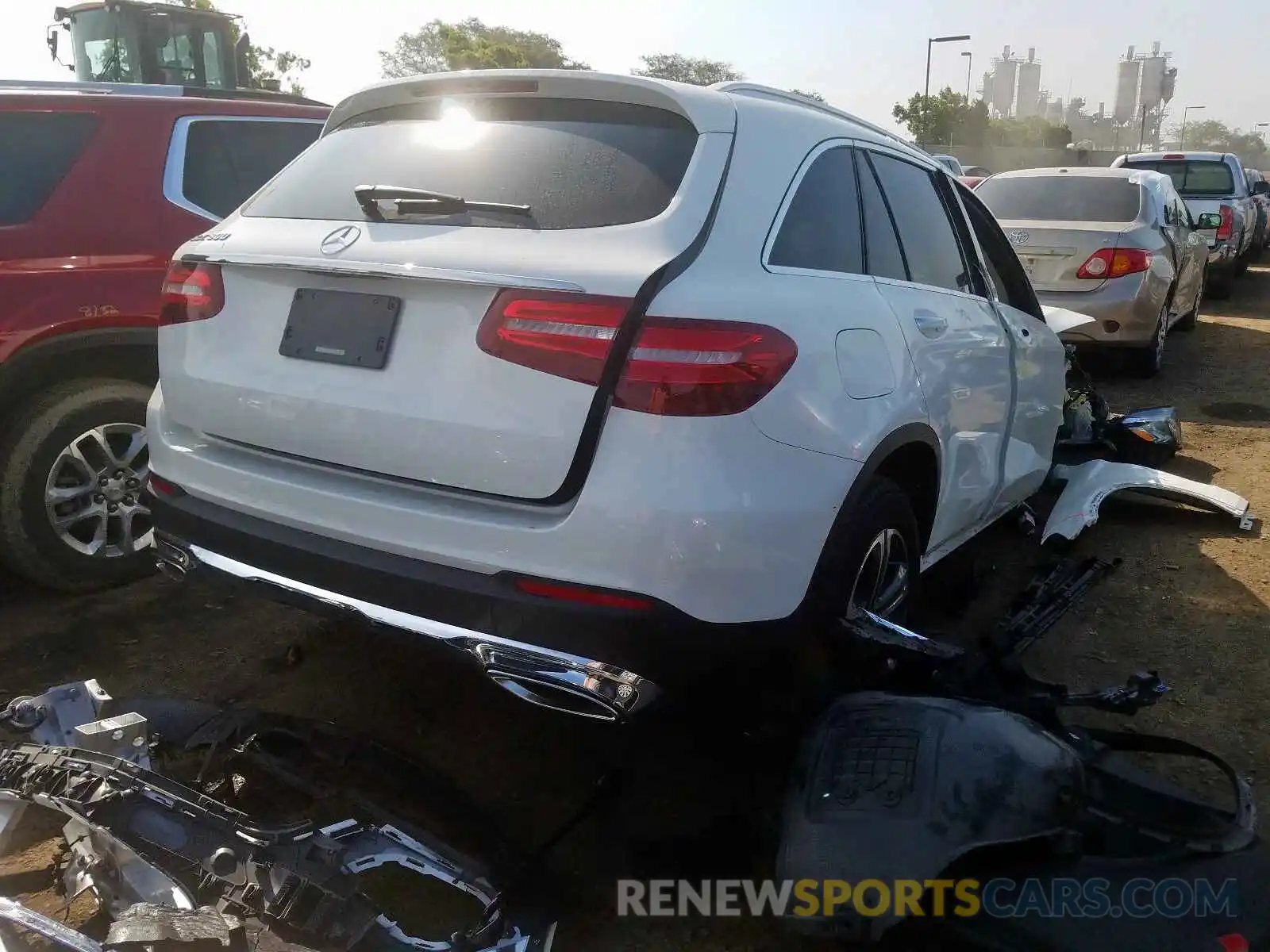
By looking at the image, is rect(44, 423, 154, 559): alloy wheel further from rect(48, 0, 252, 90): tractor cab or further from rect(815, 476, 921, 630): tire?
rect(48, 0, 252, 90): tractor cab

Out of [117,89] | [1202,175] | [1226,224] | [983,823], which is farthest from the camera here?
[1202,175]

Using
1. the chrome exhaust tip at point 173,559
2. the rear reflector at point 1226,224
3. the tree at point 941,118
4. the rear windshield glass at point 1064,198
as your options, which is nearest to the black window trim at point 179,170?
the chrome exhaust tip at point 173,559

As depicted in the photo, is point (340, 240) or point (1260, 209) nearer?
point (340, 240)

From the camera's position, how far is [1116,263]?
765cm

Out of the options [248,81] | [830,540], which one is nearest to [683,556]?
[830,540]

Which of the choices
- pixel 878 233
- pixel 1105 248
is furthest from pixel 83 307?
pixel 1105 248

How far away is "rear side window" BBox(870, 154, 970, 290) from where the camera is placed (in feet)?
10.3

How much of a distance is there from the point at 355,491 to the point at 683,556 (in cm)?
81

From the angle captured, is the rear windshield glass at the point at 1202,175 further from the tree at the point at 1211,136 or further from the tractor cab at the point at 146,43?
the tree at the point at 1211,136

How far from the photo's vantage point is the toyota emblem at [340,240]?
2418 mm

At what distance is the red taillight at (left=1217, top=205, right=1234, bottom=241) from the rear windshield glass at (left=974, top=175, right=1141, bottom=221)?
506cm

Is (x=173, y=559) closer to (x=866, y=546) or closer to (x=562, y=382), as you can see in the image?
(x=562, y=382)

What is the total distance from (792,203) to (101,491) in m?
2.79

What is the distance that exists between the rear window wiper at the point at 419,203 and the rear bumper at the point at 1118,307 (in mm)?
6164
